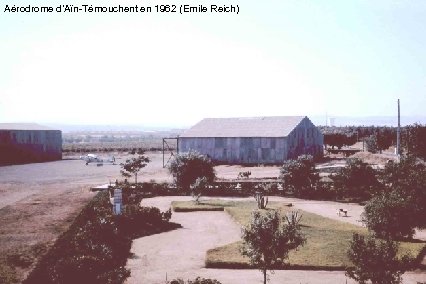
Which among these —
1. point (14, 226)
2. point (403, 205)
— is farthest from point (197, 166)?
point (403, 205)

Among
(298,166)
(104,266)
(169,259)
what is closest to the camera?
(104,266)

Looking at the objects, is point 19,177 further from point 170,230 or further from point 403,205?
point 403,205

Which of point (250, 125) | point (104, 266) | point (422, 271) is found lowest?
point (422, 271)

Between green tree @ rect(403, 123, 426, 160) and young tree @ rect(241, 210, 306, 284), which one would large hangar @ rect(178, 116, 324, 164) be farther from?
young tree @ rect(241, 210, 306, 284)

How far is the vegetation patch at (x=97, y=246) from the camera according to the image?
16.5 meters

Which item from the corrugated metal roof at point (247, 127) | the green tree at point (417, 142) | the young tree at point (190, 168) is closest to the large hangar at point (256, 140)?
the corrugated metal roof at point (247, 127)

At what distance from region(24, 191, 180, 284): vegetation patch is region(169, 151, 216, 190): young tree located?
21.8 feet

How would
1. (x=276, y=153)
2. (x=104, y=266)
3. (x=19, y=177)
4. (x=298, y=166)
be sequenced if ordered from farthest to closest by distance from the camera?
(x=276, y=153), (x=19, y=177), (x=298, y=166), (x=104, y=266)

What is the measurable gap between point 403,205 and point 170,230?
15.9 m

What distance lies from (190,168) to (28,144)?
4875cm

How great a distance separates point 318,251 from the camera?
27.2 m

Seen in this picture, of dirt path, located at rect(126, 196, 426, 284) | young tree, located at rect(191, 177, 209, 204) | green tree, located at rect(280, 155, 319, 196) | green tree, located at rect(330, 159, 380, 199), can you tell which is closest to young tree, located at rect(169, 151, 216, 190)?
young tree, located at rect(191, 177, 209, 204)

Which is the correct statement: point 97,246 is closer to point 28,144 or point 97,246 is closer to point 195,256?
point 195,256

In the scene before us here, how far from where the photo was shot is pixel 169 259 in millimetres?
26516
